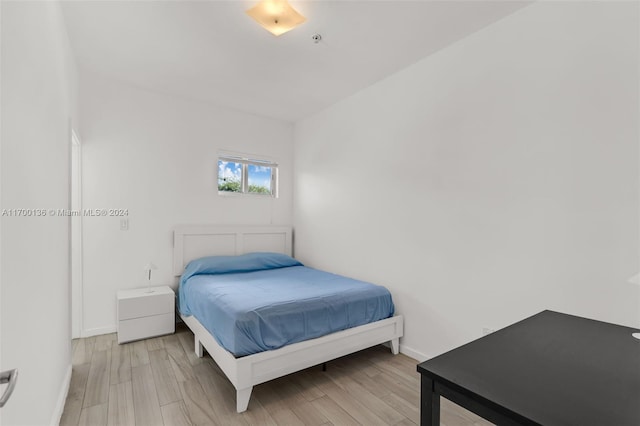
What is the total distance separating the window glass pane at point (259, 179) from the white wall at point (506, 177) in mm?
1423

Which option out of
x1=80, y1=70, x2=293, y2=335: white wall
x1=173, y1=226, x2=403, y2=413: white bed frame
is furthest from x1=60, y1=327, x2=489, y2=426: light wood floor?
x1=80, y1=70, x2=293, y2=335: white wall

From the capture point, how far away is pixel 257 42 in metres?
2.43

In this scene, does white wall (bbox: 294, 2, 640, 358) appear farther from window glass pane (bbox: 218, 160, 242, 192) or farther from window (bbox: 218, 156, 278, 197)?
window glass pane (bbox: 218, 160, 242, 192)

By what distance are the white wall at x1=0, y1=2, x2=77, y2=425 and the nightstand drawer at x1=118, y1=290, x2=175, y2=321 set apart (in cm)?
86

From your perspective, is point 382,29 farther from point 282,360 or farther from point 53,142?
point 282,360

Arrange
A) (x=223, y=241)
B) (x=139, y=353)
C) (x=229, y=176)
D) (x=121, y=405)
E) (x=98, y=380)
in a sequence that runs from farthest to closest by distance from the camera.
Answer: (x=229, y=176), (x=223, y=241), (x=139, y=353), (x=98, y=380), (x=121, y=405)

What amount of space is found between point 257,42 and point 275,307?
6.53ft

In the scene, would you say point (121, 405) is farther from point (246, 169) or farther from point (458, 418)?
point (246, 169)

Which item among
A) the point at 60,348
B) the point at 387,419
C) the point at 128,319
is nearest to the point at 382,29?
the point at 387,419

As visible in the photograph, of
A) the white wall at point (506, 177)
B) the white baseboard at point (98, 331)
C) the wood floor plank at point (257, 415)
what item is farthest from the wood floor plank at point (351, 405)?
the white baseboard at point (98, 331)

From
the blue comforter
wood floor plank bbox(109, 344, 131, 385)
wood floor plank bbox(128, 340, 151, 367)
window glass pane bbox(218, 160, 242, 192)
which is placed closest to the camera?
the blue comforter

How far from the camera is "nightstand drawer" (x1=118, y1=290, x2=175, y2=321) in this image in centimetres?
292

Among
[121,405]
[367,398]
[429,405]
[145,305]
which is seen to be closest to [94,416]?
[121,405]

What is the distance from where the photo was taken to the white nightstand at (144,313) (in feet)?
9.58
